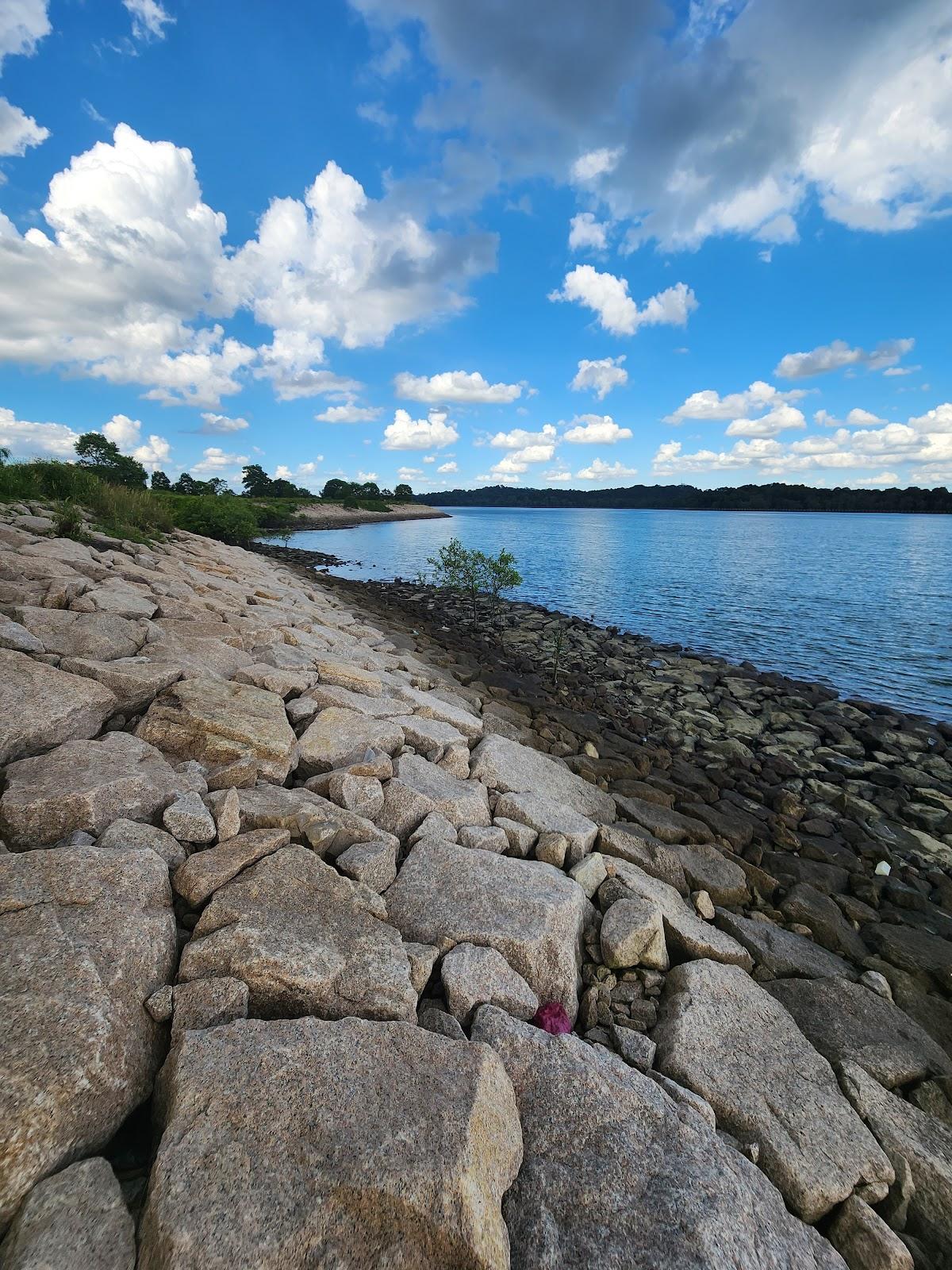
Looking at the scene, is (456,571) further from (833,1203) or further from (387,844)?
(833,1203)

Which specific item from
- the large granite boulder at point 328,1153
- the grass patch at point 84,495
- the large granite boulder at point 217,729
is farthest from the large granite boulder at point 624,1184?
the grass patch at point 84,495

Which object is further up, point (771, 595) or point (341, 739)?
point (341, 739)

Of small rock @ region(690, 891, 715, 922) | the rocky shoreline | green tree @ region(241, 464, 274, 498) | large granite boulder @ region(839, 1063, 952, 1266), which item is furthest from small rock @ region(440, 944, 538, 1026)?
green tree @ region(241, 464, 274, 498)

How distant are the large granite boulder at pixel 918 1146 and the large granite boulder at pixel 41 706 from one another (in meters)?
6.12

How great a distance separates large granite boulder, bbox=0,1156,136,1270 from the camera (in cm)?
179

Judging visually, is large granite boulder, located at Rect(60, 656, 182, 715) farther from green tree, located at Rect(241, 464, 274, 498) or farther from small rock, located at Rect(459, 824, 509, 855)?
green tree, located at Rect(241, 464, 274, 498)

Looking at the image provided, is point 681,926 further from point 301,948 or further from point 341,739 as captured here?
point 341,739

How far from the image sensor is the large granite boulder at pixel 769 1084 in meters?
2.95

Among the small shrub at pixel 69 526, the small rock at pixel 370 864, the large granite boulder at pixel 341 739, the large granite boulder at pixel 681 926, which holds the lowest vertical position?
the large granite boulder at pixel 681 926

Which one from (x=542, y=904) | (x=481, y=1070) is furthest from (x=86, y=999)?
(x=542, y=904)

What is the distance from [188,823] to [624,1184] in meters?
3.14

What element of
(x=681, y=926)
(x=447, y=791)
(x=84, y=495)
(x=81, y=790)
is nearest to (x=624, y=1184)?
(x=681, y=926)

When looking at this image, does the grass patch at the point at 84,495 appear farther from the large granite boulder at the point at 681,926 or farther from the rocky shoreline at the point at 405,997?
the large granite boulder at the point at 681,926

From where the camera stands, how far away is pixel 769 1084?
340 centimetres
